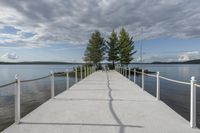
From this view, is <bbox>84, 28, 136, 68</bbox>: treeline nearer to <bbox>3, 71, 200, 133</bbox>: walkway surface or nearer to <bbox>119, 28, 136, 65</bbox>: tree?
<bbox>119, 28, 136, 65</bbox>: tree

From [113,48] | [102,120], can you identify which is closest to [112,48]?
[113,48]

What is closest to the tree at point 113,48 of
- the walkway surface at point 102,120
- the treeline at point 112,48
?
the treeline at point 112,48

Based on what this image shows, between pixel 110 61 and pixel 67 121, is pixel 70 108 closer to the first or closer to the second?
pixel 67 121

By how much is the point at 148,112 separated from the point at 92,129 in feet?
6.98

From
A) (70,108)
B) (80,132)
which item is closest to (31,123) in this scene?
(80,132)

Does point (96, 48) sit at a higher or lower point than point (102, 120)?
higher

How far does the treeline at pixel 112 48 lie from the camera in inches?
2136

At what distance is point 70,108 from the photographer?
6.62m

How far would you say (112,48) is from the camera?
55.5m

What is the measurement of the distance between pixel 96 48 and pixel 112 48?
13.4 feet

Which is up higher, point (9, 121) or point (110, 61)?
point (110, 61)

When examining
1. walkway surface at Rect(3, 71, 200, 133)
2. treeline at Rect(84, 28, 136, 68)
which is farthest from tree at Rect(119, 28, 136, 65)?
walkway surface at Rect(3, 71, 200, 133)

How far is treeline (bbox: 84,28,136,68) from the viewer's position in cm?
5425

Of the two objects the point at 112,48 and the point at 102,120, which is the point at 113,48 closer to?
the point at 112,48
